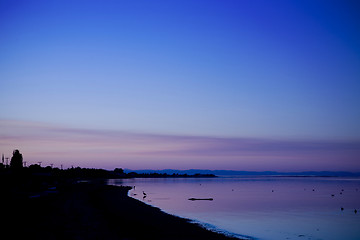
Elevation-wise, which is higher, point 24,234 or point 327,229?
point 24,234

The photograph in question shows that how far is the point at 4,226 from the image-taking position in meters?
23.6

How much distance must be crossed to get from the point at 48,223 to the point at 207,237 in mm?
13255

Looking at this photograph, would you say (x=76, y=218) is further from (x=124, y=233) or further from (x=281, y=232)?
(x=281, y=232)

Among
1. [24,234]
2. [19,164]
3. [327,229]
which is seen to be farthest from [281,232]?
[19,164]

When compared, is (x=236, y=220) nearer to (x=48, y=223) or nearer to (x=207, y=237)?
(x=207, y=237)

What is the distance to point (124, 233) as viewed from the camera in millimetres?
23891

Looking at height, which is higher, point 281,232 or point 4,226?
point 4,226

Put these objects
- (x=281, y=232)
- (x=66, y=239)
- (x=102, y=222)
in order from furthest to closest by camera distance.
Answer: (x=281, y=232), (x=102, y=222), (x=66, y=239)

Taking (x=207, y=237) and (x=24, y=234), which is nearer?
(x=24, y=234)

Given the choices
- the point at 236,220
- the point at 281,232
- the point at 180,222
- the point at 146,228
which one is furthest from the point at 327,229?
the point at 146,228

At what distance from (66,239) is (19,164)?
139 meters

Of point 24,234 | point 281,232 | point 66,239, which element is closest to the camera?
point 66,239

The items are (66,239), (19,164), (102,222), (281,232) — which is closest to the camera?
(66,239)

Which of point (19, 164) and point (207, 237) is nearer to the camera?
point (207, 237)
